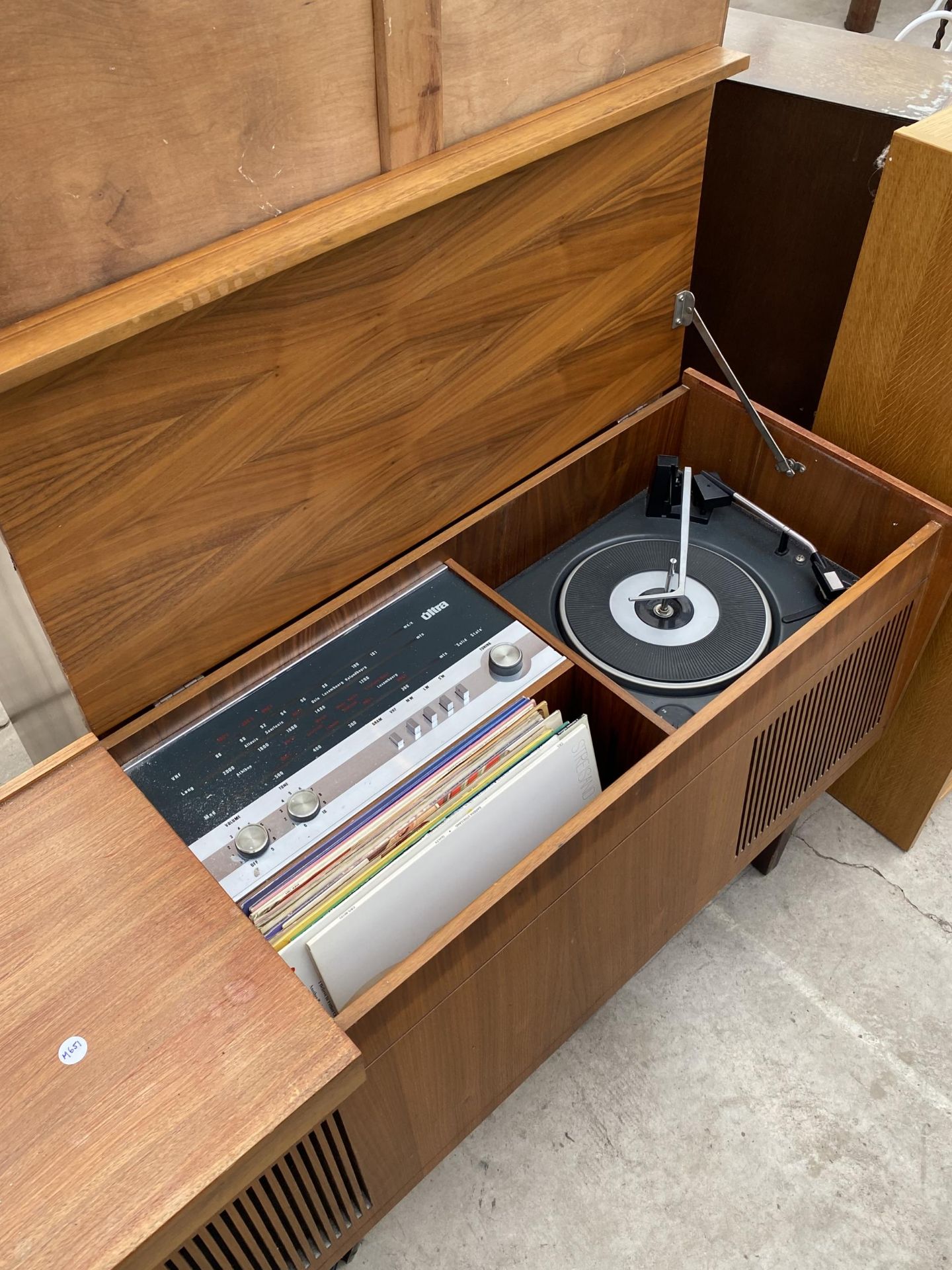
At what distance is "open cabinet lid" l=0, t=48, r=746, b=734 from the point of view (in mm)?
859

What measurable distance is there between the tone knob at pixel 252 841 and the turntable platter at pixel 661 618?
1.54 ft

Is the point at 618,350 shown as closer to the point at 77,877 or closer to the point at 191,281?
the point at 191,281

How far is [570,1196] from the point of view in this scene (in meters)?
1.41

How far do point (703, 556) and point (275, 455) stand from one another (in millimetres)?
639

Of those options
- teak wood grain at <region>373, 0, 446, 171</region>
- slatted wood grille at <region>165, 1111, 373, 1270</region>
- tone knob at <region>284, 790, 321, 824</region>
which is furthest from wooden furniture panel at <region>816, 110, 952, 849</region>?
slatted wood grille at <region>165, 1111, 373, 1270</region>

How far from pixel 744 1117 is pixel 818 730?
580 millimetres

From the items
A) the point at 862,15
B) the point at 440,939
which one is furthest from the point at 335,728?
the point at 862,15

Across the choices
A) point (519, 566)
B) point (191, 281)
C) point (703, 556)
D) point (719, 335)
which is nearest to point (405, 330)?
point (191, 281)

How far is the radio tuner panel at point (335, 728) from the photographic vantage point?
1062mm

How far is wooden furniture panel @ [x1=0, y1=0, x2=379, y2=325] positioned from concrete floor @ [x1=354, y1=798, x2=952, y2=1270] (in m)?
1.24

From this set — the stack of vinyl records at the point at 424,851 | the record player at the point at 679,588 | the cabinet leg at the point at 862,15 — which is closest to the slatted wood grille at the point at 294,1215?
the stack of vinyl records at the point at 424,851

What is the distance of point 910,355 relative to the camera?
128cm

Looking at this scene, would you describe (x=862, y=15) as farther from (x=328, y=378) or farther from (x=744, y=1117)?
(x=744, y=1117)

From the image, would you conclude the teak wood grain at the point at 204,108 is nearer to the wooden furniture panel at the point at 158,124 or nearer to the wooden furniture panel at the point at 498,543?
the wooden furniture panel at the point at 158,124
